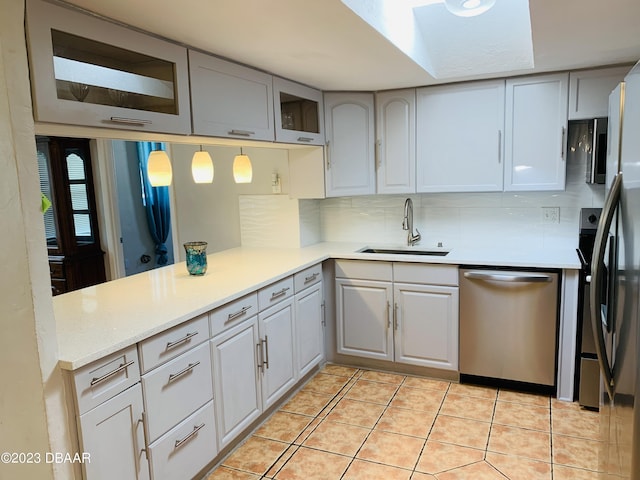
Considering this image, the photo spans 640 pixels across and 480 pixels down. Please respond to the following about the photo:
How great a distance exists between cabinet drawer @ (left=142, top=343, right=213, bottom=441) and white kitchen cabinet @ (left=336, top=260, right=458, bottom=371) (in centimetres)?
143

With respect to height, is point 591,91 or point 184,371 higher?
point 591,91

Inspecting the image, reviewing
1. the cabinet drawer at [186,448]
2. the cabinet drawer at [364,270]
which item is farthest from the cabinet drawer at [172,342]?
the cabinet drawer at [364,270]

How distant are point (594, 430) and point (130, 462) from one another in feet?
7.78

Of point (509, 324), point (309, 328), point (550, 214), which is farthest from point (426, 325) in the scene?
point (550, 214)

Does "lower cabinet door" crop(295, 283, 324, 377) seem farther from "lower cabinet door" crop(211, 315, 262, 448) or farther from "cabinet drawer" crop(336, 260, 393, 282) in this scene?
"lower cabinet door" crop(211, 315, 262, 448)

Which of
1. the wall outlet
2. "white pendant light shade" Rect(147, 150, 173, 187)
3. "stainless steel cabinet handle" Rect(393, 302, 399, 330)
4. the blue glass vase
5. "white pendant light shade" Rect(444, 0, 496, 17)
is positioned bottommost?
"stainless steel cabinet handle" Rect(393, 302, 399, 330)

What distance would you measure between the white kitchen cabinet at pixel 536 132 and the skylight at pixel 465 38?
0.24 meters

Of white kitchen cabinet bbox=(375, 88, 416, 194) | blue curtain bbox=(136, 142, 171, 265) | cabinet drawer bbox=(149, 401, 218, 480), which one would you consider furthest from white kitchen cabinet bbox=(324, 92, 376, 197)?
blue curtain bbox=(136, 142, 171, 265)

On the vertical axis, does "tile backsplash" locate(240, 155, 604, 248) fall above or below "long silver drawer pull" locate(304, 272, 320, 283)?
above

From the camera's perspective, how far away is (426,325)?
10.5 feet

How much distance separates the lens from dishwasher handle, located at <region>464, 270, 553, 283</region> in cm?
284

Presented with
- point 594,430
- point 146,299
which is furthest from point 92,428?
point 594,430

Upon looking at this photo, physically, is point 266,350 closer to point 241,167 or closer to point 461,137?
point 241,167

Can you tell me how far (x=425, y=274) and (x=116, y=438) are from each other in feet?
6.91
